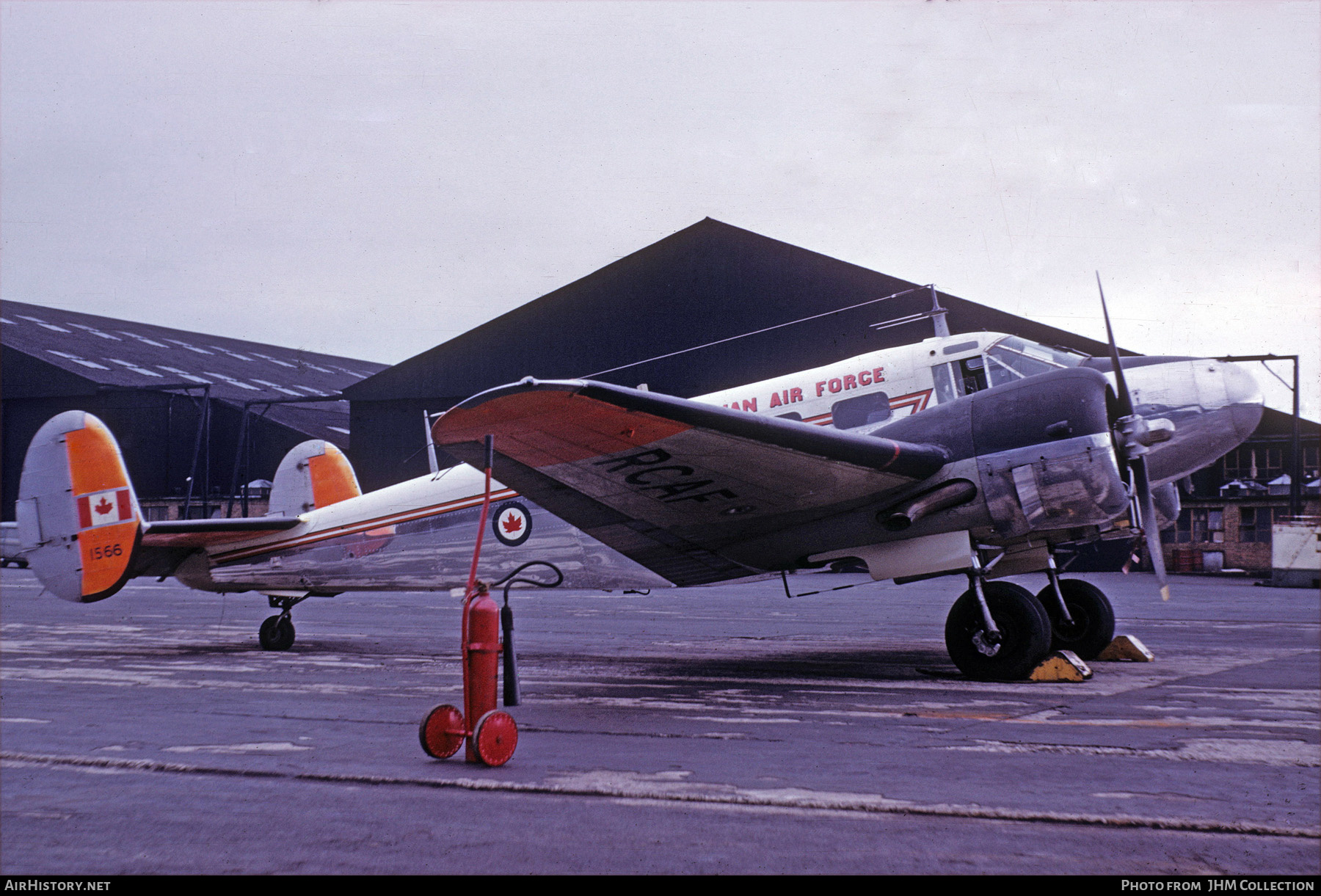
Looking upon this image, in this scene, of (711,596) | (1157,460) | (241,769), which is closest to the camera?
(241,769)

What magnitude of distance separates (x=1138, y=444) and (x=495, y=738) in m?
5.91

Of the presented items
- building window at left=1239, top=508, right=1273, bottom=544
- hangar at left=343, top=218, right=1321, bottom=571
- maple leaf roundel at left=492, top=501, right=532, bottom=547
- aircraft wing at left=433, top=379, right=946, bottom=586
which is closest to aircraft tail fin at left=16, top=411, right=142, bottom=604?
maple leaf roundel at left=492, top=501, right=532, bottom=547

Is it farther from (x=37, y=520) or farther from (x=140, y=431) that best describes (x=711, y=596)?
(x=140, y=431)

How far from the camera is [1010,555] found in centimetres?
910

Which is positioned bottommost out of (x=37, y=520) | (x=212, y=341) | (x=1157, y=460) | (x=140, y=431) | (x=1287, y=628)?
(x=1287, y=628)

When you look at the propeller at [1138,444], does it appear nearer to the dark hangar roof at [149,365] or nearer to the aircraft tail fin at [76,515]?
the aircraft tail fin at [76,515]

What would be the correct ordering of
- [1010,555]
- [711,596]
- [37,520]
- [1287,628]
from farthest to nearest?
[711,596]
[1287,628]
[37,520]
[1010,555]

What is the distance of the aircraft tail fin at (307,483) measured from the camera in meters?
13.2

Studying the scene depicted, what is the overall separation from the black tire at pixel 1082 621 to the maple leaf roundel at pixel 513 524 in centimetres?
540

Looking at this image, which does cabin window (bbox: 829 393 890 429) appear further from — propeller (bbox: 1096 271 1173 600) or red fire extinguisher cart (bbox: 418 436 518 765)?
red fire extinguisher cart (bbox: 418 436 518 765)

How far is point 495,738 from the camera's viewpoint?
4844 mm

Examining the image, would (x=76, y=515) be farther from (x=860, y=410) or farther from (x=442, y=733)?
(x=860, y=410)
